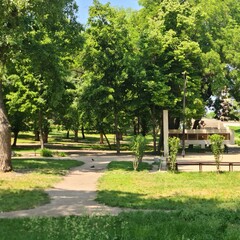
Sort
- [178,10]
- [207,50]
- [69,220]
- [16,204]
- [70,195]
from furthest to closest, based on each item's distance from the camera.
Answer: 1. [207,50]
2. [178,10]
3. [70,195]
4. [16,204]
5. [69,220]

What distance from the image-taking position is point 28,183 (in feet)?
49.7

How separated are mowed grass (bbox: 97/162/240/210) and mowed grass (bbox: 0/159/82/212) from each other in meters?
1.96

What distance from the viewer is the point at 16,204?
10500 millimetres

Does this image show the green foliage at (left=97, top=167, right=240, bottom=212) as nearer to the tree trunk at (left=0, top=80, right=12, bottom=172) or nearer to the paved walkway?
the paved walkway

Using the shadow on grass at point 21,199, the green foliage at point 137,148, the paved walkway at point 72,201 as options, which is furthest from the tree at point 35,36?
the shadow on grass at point 21,199

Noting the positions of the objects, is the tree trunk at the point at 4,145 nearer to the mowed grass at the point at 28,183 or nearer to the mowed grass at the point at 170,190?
the mowed grass at the point at 28,183

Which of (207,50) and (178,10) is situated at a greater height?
(178,10)

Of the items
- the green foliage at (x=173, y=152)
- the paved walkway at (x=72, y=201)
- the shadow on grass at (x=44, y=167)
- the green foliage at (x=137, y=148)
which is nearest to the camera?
the paved walkway at (x=72, y=201)

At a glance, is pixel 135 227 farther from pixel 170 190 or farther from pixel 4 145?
pixel 4 145

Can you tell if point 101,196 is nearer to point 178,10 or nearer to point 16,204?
point 16,204

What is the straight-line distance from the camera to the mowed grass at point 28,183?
1077 centimetres

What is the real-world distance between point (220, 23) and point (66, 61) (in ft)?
55.7

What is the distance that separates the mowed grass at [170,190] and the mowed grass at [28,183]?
77.3 inches

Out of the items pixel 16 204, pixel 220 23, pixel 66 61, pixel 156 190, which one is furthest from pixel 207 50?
pixel 16 204
